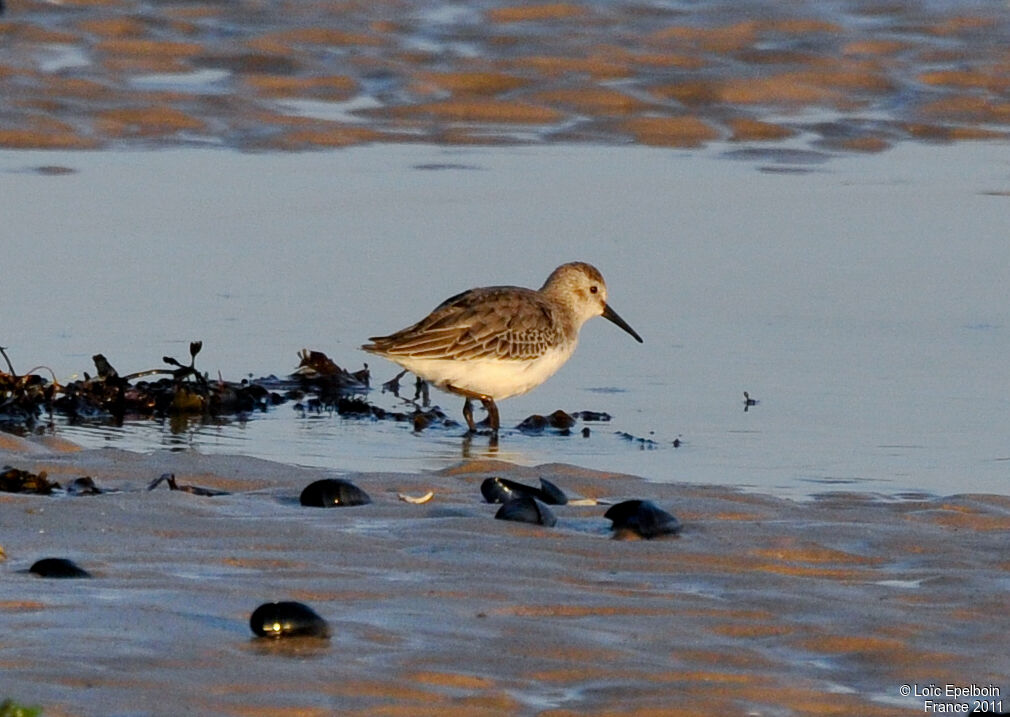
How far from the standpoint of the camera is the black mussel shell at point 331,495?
18.2ft

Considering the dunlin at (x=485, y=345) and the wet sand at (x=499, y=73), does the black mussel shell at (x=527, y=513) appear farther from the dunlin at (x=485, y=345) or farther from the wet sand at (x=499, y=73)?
the wet sand at (x=499, y=73)

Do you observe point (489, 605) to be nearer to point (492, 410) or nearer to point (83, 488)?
point (83, 488)

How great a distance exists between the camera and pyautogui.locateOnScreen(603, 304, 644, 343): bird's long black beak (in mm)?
8375

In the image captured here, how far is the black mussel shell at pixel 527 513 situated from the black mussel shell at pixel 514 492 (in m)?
0.27

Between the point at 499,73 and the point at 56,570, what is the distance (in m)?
10.1

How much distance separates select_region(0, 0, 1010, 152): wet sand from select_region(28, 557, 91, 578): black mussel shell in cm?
792

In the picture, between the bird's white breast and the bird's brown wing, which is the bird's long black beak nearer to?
the bird's brown wing

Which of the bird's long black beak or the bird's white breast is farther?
the bird's long black beak

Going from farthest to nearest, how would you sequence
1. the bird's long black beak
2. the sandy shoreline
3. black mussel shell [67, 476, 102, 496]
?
the bird's long black beak, black mussel shell [67, 476, 102, 496], the sandy shoreline

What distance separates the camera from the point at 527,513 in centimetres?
533

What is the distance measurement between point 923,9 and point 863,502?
1075 cm

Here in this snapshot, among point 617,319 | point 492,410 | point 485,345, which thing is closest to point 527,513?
point 492,410

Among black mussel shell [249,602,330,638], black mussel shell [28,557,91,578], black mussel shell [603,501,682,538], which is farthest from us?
black mussel shell [603,501,682,538]

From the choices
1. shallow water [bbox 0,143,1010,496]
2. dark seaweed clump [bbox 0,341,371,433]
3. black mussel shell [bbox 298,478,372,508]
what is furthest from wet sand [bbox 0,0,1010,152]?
black mussel shell [bbox 298,478,372,508]
